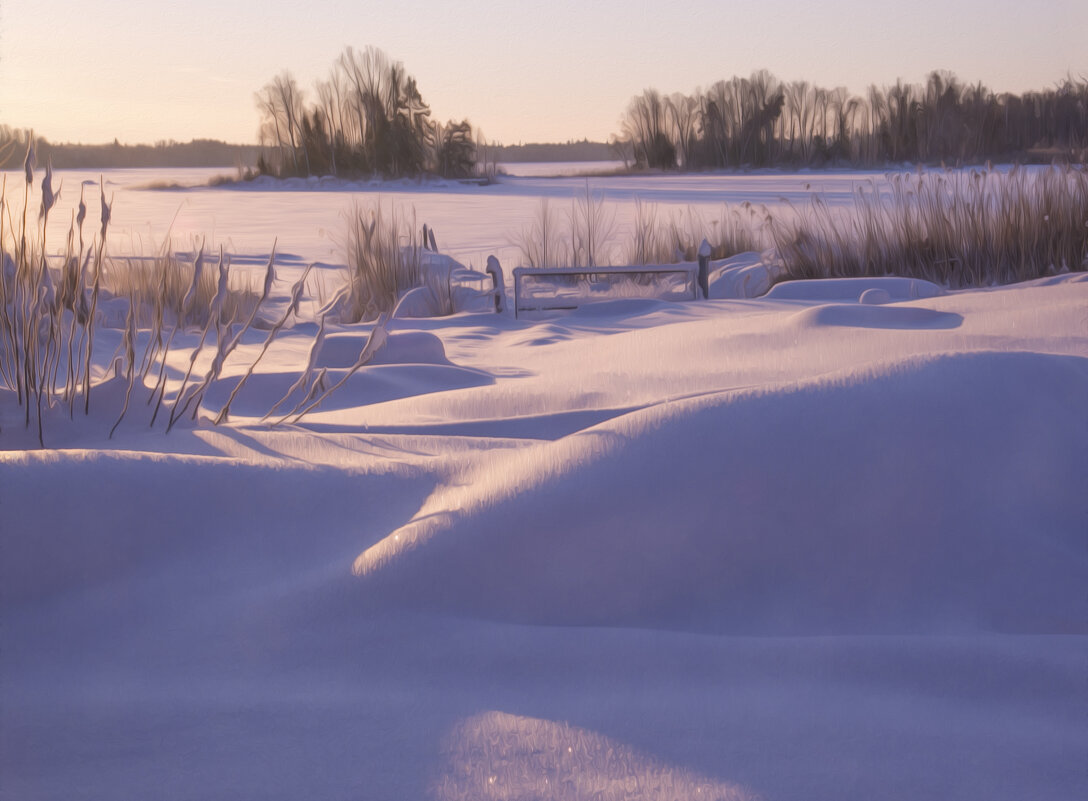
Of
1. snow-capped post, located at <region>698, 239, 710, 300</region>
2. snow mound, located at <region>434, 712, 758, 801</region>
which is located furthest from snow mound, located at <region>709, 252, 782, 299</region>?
snow mound, located at <region>434, 712, 758, 801</region>

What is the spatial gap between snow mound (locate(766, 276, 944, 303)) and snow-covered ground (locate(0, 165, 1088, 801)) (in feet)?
10.3

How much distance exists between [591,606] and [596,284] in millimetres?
4179

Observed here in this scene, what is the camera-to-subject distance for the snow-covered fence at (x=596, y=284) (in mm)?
4949

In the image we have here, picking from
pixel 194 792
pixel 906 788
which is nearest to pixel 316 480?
pixel 194 792

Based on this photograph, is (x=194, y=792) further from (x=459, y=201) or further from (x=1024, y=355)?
(x=459, y=201)

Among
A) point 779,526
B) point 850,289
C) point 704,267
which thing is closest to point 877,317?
point 779,526

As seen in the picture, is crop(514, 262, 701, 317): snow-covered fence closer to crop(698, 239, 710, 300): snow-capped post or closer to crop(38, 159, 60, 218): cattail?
crop(698, 239, 710, 300): snow-capped post

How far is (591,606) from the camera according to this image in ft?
3.52

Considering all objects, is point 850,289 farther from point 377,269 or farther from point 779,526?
point 779,526

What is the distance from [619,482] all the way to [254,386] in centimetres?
150

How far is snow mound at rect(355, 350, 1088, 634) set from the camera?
107cm

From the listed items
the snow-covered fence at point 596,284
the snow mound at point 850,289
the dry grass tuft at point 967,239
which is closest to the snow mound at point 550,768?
the snow mound at point 850,289

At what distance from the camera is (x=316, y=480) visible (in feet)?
4.35

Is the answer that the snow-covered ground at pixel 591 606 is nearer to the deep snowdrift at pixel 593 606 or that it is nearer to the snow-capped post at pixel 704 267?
the deep snowdrift at pixel 593 606
